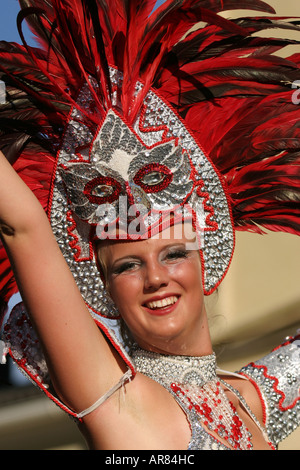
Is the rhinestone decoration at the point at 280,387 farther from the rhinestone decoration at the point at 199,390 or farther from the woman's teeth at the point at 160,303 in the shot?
the woman's teeth at the point at 160,303

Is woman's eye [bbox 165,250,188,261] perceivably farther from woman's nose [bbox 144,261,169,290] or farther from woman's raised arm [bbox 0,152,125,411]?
woman's raised arm [bbox 0,152,125,411]

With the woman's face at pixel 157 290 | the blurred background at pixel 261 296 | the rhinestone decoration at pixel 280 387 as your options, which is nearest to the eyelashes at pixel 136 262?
the woman's face at pixel 157 290

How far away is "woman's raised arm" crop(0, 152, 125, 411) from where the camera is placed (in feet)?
4.50

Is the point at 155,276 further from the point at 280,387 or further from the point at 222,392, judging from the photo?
the point at 280,387

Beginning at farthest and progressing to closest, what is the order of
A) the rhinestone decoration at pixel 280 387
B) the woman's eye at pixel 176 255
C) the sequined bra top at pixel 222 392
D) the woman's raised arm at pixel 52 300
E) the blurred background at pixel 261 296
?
the blurred background at pixel 261 296 < the rhinestone decoration at pixel 280 387 < the woman's eye at pixel 176 255 < the sequined bra top at pixel 222 392 < the woman's raised arm at pixel 52 300

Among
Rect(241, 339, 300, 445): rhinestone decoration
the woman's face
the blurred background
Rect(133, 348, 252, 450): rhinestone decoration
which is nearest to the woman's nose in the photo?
the woman's face

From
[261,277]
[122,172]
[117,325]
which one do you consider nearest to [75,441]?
[261,277]

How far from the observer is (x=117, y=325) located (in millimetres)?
1975

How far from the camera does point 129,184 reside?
71.0 inches

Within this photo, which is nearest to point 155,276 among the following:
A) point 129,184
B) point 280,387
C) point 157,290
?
point 157,290

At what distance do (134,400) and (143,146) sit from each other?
0.67 m

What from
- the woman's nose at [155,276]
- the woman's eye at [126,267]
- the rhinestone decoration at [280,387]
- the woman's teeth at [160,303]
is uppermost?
the woman's eye at [126,267]

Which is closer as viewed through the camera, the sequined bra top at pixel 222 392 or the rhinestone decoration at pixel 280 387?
the sequined bra top at pixel 222 392

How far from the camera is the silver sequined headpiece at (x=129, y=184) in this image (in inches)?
70.8
